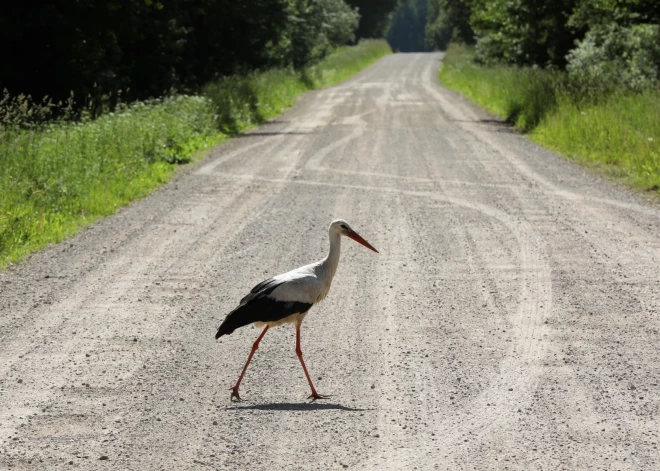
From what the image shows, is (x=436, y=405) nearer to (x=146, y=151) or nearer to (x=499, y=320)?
(x=499, y=320)

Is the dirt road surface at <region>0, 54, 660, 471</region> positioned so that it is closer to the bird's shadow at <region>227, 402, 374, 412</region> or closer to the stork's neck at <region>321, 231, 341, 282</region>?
the bird's shadow at <region>227, 402, 374, 412</region>

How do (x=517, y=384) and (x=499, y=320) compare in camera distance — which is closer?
(x=517, y=384)

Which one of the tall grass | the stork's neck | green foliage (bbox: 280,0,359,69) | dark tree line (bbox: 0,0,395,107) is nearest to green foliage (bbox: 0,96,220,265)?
dark tree line (bbox: 0,0,395,107)

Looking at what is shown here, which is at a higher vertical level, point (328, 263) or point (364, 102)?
point (328, 263)

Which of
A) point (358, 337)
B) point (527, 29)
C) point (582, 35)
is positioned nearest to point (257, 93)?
point (527, 29)

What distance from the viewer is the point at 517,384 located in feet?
23.5

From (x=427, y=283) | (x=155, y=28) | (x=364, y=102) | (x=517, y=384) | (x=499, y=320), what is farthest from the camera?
(x=364, y=102)

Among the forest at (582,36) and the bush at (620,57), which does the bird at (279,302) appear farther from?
the bush at (620,57)

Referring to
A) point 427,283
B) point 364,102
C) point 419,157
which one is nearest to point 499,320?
point 427,283

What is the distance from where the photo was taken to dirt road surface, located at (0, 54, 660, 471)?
5984 millimetres

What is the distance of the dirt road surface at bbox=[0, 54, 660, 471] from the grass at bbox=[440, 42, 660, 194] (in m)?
2.26

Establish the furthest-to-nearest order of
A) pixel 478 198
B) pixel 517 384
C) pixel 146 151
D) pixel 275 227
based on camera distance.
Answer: pixel 146 151 < pixel 478 198 < pixel 275 227 < pixel 517 384

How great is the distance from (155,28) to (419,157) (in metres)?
14.8

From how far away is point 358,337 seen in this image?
8.47 m
